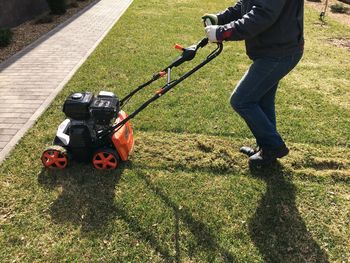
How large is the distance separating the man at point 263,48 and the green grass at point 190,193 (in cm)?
51

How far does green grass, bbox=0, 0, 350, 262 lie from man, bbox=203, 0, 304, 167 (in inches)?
→ 20.0

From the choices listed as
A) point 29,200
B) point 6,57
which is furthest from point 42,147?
point 6,57

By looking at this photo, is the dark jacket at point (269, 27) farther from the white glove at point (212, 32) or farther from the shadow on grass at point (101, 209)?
the shadow on grass at point (101, 209)

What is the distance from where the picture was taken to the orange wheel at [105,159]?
12.7 ft

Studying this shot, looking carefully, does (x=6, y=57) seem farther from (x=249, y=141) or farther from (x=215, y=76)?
(x=249, y=141)

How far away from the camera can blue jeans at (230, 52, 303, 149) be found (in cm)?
343

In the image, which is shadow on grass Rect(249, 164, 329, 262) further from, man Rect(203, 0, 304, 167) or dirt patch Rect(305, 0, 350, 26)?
dirt patch Rect(305, 0, 350, 26)

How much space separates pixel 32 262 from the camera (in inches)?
118

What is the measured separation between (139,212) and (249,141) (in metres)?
1.85

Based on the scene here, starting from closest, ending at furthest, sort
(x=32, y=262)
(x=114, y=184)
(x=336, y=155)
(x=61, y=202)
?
1. (x=32, y=262)
2. (x=61, y=202)
3. (x=114, y=184)
4. (x=336, y=155)

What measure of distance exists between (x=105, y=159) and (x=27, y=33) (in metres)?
6.79

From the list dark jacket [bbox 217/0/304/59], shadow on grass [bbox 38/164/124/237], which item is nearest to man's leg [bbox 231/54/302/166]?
dark jacket [bbox 217/0/304/59]

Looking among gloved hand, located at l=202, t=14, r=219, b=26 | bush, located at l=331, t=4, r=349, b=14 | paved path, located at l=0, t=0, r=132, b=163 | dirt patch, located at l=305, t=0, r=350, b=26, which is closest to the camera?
gloved hand, located at l=202, t=14, r=219, b=26

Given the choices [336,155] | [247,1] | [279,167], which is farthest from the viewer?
[336,155]
